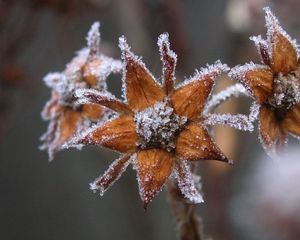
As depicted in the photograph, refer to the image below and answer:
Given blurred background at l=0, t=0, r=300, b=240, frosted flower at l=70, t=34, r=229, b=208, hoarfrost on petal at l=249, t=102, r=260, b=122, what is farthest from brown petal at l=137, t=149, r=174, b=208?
blurred background at l=0, t=0, r=300, b=240

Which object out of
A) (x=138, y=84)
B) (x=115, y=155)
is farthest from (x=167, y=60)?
(x=115, y=155)

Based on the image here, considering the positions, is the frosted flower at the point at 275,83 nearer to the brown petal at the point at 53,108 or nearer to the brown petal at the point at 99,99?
the brown petal at the point at 99,99

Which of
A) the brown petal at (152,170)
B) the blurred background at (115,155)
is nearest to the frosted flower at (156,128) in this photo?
the brown petal at (152,170)

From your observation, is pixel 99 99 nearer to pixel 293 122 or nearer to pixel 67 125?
pixel 67 125

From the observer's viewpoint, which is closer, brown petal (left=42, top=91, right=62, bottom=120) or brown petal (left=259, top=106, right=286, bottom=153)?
brown petal (left=259, top=106, right=286, bottom=153)

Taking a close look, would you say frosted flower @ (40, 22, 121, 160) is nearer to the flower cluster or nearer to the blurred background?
the flower cluster

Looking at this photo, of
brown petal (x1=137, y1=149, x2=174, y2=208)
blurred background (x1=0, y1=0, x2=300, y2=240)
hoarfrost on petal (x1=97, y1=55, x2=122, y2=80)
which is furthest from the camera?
blurred background (x1=0, y1=0, x2=300, y2=240)

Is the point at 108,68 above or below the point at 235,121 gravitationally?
above

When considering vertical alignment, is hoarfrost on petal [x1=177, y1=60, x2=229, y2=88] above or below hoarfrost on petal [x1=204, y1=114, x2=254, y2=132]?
above

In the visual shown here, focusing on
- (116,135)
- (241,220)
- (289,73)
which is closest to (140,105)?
(116,135)
